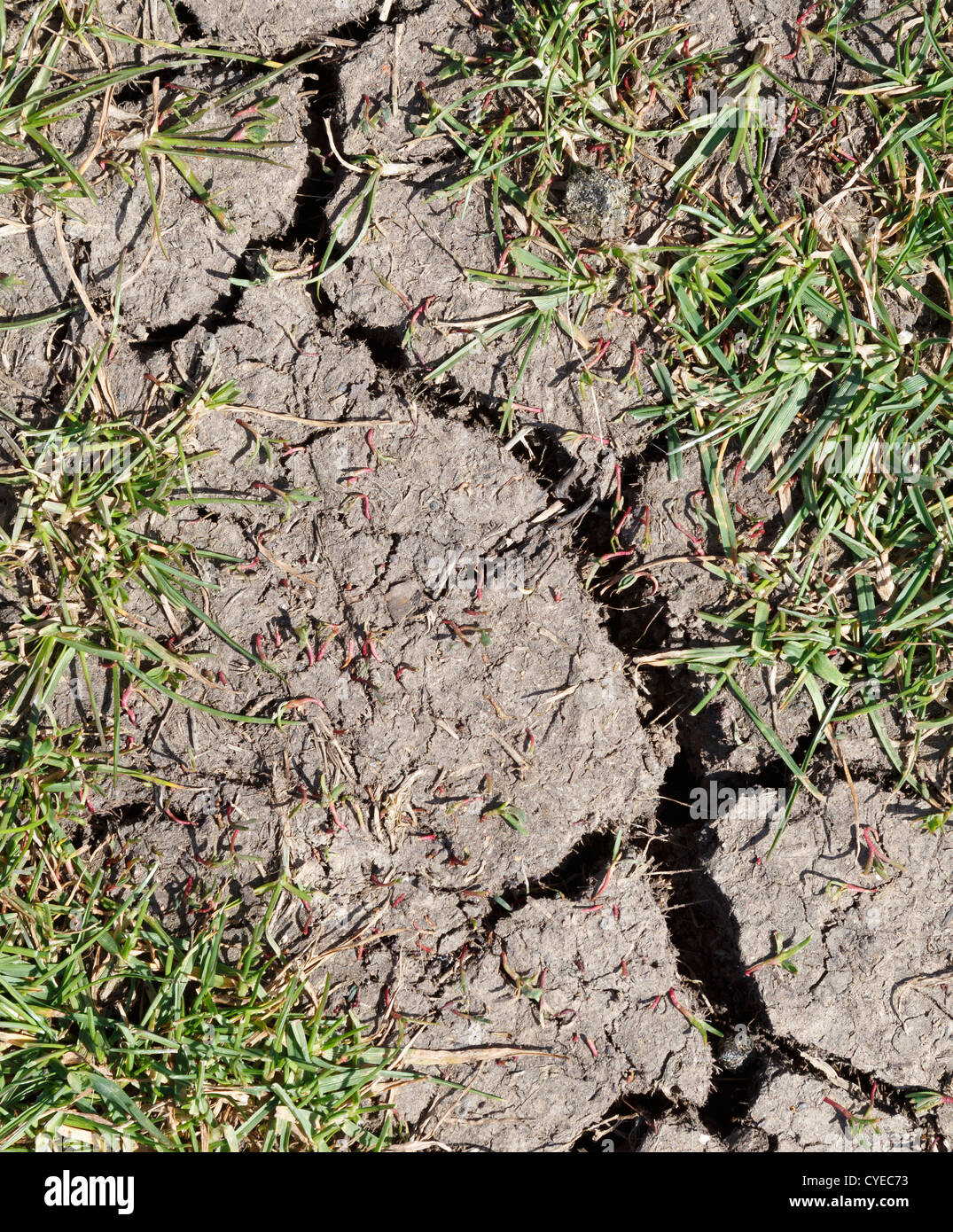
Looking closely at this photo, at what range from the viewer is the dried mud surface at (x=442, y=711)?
2543mm

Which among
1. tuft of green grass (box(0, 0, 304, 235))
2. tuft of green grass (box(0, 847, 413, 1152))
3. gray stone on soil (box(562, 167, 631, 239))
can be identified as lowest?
tuft of green grass (box(0, 847, 413, 1152))

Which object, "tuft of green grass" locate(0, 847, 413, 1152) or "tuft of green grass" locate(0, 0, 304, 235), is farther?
"tuft of green grass" locate(0, 0, 304, 235)

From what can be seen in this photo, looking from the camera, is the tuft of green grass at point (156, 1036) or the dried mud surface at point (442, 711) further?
the dried mud surface at point (442, 711)

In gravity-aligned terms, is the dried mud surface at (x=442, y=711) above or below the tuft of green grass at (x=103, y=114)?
below

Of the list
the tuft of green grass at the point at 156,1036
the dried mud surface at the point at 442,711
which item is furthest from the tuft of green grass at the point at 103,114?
the tuft of green grass at the point at 156,1036

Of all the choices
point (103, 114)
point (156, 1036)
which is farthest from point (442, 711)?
point (103, 114)

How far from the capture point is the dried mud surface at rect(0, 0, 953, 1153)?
2543 millimetres

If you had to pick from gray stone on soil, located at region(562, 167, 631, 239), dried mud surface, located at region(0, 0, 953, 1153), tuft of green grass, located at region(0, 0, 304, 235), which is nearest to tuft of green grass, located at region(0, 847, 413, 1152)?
dried mud surface, located at region(0, 0, 953, 1153)

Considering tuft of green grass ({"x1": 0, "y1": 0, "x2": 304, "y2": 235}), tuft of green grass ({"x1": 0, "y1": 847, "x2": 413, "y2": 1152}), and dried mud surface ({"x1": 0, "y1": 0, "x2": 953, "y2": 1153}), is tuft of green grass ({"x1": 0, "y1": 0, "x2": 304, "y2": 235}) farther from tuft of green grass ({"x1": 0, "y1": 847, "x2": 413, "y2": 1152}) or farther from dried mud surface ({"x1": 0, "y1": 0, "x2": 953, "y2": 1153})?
tuft of green grass ({"x1": 0, "y1": 847, "x2": 413, "y2": 1152})

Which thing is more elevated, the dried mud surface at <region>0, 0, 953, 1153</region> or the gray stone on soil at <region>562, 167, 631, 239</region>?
Answer: the gray stone on soil at <region>562, 167, 631, 239</region>

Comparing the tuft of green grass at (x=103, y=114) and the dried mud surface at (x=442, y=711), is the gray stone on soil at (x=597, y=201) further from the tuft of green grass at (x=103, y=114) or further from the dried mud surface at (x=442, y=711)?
the tuft of green grass at (x=103, y=114)

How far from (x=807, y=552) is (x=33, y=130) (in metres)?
2.33

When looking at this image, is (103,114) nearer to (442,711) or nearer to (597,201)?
(597,201)
